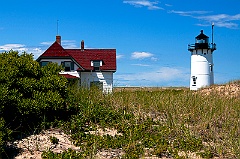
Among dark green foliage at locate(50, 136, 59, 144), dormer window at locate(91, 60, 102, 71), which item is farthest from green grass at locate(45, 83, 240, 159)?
dormer window at locate(91, 60, 102, 71)

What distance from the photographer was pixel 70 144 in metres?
9.17

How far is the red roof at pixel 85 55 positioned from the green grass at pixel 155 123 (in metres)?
26.3

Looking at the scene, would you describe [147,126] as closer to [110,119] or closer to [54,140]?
[110,119]

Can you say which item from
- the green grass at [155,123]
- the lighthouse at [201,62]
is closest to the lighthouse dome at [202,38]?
the lighthouse at [201,62]

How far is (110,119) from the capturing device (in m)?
10.7

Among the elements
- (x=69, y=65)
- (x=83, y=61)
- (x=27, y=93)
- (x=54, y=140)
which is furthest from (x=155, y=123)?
(x=83, y=61)

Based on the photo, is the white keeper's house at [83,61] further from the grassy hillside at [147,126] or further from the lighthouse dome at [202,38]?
the grassy hillside at [147,126]

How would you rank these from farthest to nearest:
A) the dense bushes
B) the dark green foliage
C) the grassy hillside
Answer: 1. the dense bushes
2. the dark green foliage
3. the grassy hillside

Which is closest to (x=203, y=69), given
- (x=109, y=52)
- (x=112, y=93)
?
(x=109, y=52)

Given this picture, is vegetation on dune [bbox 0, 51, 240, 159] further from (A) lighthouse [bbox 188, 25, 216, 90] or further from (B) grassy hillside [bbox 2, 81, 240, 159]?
(A) lighthouse [bbox 188, 25, 216, 90]

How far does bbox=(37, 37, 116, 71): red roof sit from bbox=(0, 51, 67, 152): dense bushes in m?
28.1

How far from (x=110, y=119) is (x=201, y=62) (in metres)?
35.8

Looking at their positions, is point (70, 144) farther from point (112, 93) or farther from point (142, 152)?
point (112, 93)

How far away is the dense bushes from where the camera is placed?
384 inches
